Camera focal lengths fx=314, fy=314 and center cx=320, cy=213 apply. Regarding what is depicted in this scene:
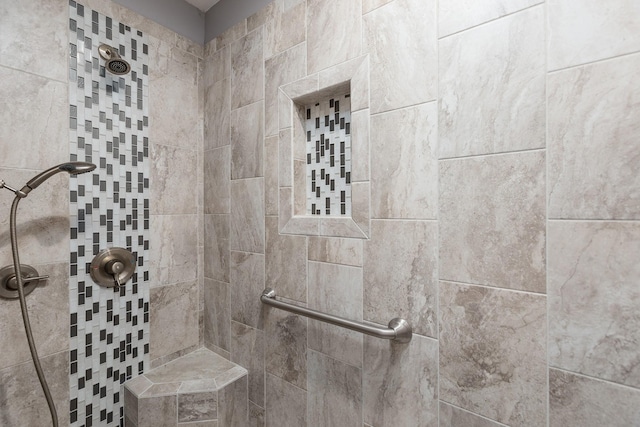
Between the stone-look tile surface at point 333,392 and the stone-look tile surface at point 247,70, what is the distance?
112 centimetres

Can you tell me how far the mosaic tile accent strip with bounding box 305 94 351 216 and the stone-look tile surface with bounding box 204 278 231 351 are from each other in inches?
25.9

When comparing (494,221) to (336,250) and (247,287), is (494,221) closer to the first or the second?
(336,250)

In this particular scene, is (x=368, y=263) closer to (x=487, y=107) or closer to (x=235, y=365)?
(x=487, y=107)

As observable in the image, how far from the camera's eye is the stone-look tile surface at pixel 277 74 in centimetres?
122

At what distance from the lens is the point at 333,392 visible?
44.3 inches

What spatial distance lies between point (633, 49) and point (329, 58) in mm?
806

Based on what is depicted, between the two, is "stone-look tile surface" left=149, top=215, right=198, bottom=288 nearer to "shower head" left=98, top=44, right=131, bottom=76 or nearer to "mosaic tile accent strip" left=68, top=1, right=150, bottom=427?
"mosaic tile accent strip" left=68, top=1, right=150, bottom=427

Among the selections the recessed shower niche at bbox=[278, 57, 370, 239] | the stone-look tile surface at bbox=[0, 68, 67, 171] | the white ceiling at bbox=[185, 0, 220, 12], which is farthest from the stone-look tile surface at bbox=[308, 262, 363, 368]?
the white ceiling at bbox=[185, 0, 220, 12]

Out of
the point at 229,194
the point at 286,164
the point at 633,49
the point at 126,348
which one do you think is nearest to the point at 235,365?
the point at 126,348

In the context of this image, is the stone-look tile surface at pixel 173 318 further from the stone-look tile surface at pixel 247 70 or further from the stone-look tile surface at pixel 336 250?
the stone-look tile surface at pixel 247 70

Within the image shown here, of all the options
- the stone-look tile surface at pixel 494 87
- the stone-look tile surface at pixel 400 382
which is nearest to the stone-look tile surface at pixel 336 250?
the stone-look tile surface at pixel 400 382

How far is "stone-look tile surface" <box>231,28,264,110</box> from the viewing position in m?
1.37

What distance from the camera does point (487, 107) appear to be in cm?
80

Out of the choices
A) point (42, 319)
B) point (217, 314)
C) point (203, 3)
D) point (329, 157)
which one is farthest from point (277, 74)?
point (42, 319)
